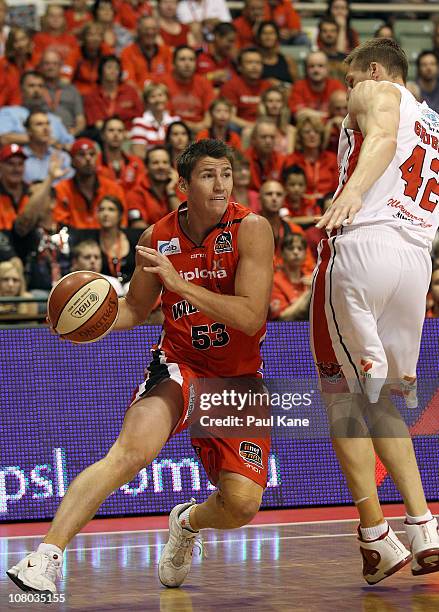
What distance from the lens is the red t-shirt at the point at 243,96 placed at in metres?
13.1

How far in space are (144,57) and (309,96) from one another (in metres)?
1.94

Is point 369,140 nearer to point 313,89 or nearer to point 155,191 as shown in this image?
point 155,191

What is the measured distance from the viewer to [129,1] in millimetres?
13859

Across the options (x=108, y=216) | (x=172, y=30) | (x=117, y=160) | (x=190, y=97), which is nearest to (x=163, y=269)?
(x=108, y=216)

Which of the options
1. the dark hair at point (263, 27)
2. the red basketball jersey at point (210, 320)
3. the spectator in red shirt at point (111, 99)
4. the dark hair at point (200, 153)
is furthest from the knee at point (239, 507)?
the dark hair at point (263, 27)

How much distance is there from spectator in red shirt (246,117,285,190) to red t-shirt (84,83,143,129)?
4.71 feet

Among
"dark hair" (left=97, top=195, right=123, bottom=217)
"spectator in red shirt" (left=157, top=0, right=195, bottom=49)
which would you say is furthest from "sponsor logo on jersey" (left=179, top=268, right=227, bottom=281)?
"spectator in red shirt" (left=157, top=0, right=195, bottom=49)

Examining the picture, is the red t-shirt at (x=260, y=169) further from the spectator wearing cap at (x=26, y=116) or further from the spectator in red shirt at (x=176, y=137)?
the spectator wearing cap at (x=26, y=116)

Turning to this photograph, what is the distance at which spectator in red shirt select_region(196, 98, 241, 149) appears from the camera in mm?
12094

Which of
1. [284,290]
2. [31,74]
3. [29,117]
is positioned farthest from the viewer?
[31,74]

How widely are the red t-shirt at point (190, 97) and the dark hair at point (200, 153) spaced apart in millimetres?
7510

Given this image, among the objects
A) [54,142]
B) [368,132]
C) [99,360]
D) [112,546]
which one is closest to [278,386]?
[99,360]

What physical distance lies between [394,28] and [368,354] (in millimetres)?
10941

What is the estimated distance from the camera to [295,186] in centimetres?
1146
